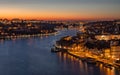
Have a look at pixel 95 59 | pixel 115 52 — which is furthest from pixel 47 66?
pixel 115 52

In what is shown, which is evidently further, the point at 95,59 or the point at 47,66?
the point at 95,59

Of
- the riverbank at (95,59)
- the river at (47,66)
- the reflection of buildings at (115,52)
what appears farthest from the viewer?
the reflection of buildings at (115,52)

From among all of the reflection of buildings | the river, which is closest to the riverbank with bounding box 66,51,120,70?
the river

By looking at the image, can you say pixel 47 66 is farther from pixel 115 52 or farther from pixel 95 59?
pixel 115 52

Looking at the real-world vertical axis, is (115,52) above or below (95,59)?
above

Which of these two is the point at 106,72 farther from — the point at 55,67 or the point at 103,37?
the point at 103,37

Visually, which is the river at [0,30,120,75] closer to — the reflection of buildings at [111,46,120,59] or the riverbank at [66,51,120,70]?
the riverbank at [66,51,120,70]

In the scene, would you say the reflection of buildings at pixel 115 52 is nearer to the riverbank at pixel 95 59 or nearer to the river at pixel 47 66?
the riverbank at pixel 95 59

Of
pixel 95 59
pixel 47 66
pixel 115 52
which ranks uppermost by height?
pixel 115 52

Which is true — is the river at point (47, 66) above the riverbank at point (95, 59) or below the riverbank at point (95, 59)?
below

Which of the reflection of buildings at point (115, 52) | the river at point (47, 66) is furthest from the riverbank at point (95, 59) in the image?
the reflection of buildings at point (115, 52)

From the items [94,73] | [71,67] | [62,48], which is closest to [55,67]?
[71,67]
